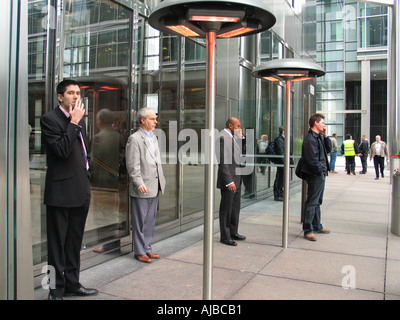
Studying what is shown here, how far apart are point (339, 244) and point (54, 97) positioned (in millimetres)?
4552

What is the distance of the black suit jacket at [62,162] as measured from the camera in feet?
11.3

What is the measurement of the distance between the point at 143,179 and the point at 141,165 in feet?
0.59

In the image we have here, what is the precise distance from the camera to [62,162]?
11.7ft

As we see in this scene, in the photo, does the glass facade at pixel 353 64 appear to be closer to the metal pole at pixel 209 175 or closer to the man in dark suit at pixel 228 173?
the man in dark suit at pixel 228 173

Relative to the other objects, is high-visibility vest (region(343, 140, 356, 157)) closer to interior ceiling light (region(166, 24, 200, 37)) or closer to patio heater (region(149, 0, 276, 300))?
patio heater (region(149, 0, 276, 300))

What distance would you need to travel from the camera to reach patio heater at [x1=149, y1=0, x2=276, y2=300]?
2750mm

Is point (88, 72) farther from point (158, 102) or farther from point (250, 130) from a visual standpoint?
point (250, 130)

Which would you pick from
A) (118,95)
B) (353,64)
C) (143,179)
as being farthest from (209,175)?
(353,64)

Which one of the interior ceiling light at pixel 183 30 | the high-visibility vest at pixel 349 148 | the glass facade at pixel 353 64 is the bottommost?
the high-visibility vest at pixel 349 148

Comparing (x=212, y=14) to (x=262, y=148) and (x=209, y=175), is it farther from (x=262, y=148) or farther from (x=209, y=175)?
(x=262, y=148)

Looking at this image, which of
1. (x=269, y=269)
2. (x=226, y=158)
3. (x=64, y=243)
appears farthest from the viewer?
(x=226, y=158)

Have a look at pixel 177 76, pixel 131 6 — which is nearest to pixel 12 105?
pixel 131 6

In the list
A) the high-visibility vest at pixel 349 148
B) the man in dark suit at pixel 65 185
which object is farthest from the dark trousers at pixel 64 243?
the high-visibility vest at pixel 349 148

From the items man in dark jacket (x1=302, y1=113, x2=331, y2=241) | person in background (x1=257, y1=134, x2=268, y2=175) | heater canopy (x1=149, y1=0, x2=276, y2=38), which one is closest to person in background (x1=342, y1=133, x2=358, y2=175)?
person in background (x1=257, y1=134, x2=268, y2=175)
